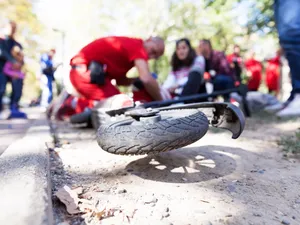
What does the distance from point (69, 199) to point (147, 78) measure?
201 centimetres

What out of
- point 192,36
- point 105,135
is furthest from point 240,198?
point 192,36

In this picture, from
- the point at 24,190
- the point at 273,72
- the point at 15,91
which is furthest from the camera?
the point at 273,72

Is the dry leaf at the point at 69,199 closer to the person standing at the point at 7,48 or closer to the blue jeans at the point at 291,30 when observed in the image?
the blue jeans at the point at 291,30

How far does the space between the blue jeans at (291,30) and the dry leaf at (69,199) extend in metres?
2.23

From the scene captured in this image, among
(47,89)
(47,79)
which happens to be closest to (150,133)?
(47,89)

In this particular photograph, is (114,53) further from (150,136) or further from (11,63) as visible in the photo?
(11,63)

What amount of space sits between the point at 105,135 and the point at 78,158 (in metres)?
0.51

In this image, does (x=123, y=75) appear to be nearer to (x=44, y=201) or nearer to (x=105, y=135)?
(x=105, y=135)

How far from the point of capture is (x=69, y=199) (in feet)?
3.55

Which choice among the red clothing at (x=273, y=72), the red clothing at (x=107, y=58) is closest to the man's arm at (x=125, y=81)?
the red clothing at (x=107, y=58)

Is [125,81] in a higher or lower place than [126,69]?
lower

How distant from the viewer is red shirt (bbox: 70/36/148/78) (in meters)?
3.03

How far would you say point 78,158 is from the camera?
1.82m

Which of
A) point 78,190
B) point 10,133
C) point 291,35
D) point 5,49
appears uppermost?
point 291,35
